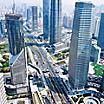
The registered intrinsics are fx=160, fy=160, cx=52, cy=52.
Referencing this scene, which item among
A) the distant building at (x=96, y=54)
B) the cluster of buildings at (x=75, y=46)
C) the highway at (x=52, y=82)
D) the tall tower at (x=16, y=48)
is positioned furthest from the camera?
the distant building at (x=96, y=54)

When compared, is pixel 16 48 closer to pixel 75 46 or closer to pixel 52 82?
pixel 75 46

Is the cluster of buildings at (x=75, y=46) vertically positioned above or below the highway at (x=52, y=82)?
above

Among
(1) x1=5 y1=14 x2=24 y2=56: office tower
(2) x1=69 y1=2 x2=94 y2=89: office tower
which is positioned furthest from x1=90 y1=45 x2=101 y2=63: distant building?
(1) x1=5 y1=14 x2=24 y2=56: office tower

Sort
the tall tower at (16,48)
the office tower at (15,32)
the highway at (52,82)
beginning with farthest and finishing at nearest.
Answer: the highway at (52,82) → the tall tower at (16,48) → the office tower at (15,32)

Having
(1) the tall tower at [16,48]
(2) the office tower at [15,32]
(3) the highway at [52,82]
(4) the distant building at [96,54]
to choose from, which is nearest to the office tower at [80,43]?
(3) the highway at [52,82]

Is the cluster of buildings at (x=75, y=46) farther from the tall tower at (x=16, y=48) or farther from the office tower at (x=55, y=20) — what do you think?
the office tower at (x=55, y=20)

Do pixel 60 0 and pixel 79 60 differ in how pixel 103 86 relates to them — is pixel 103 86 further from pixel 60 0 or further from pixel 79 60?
pixel 60 0

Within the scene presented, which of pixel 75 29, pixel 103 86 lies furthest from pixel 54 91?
pixel 75 29
